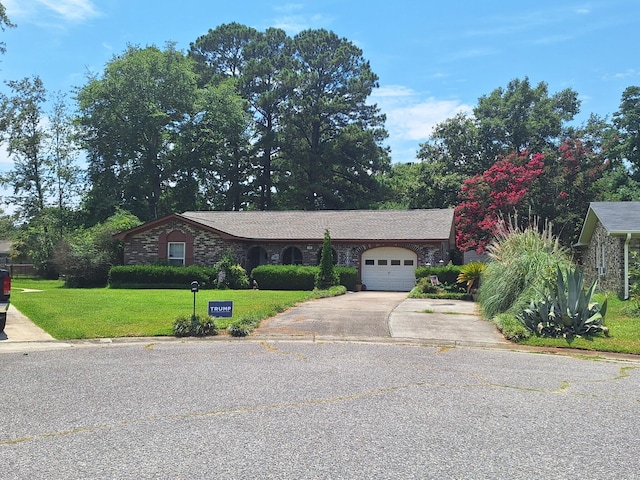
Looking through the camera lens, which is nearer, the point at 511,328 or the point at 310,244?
the point at 511,328

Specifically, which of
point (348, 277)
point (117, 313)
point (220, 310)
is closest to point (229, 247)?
point (348, 277)

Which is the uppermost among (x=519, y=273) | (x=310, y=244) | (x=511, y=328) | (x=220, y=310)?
(x=310, y=244)

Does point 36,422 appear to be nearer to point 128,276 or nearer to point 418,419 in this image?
point 418,419

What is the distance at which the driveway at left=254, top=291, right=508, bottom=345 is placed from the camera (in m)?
12.3

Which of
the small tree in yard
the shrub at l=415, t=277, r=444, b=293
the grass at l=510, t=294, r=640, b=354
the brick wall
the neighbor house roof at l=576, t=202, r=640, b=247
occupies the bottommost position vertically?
the grass at l=510, t=294, r=640, b=354

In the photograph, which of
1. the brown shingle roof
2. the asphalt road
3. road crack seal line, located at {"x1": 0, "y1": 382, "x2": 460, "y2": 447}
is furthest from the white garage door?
road crack seal line, located at {"x1": 0, "y1": 382, "x2": 460, "y2": 447}

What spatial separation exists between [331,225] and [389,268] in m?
4.36

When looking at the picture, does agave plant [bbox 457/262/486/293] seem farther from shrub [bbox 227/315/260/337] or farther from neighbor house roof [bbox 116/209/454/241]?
shrub [bbox 227/315/260/337]

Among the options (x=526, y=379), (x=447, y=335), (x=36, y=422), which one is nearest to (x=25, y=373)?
(x=36, y=422)

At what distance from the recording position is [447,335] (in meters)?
12.5

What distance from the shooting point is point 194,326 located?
12.0 m

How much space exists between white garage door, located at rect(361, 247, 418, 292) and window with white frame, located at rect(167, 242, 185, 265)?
9488 mm

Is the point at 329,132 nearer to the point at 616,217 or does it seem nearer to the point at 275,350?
the point at 616,217

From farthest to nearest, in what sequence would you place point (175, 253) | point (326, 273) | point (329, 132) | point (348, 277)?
point (329, 132)
point (175, 253)
point (348, 277)
point (326, 273)
